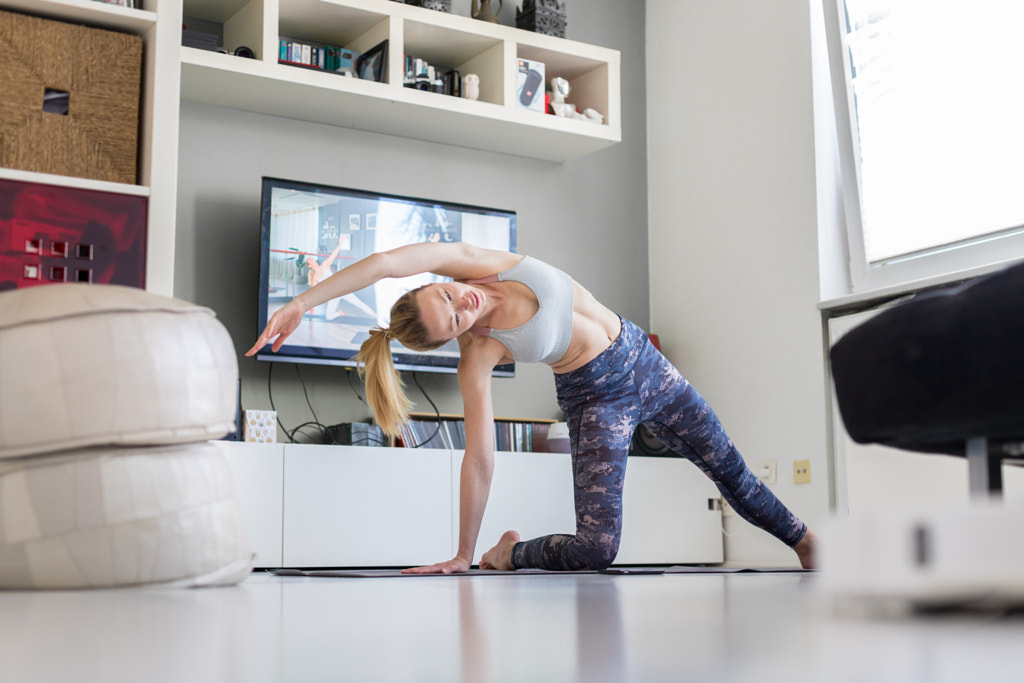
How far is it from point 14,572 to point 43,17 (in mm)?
2609

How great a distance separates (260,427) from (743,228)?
2560 mm

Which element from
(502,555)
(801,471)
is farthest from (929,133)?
(502,555)

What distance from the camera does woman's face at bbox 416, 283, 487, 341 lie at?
267 centimetres

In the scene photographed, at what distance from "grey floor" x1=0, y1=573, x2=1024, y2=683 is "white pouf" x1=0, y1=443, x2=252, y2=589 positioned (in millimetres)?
459

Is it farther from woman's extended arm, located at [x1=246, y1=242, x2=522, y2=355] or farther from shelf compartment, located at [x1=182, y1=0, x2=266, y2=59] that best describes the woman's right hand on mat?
shelf compartment, located at [x1=182, y1=0, x2=266, y2=59]

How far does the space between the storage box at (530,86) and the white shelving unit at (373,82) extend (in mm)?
65

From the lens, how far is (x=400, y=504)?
4.08 metres

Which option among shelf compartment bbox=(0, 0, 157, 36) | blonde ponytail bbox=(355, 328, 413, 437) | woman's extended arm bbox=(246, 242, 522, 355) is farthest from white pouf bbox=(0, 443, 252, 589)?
shelf compartment bbox=(0, 0, 157, 36)

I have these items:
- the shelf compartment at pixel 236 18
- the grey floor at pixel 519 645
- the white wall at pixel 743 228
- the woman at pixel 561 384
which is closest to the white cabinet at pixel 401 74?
the shelf compartment at pixel 236 18

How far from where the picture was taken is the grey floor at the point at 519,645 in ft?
1.28

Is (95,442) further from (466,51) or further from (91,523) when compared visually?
(466,51)

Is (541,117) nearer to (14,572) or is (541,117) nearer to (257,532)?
(257,532)

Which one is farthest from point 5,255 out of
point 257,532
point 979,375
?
point 979,375

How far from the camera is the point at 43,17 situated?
134 inches
